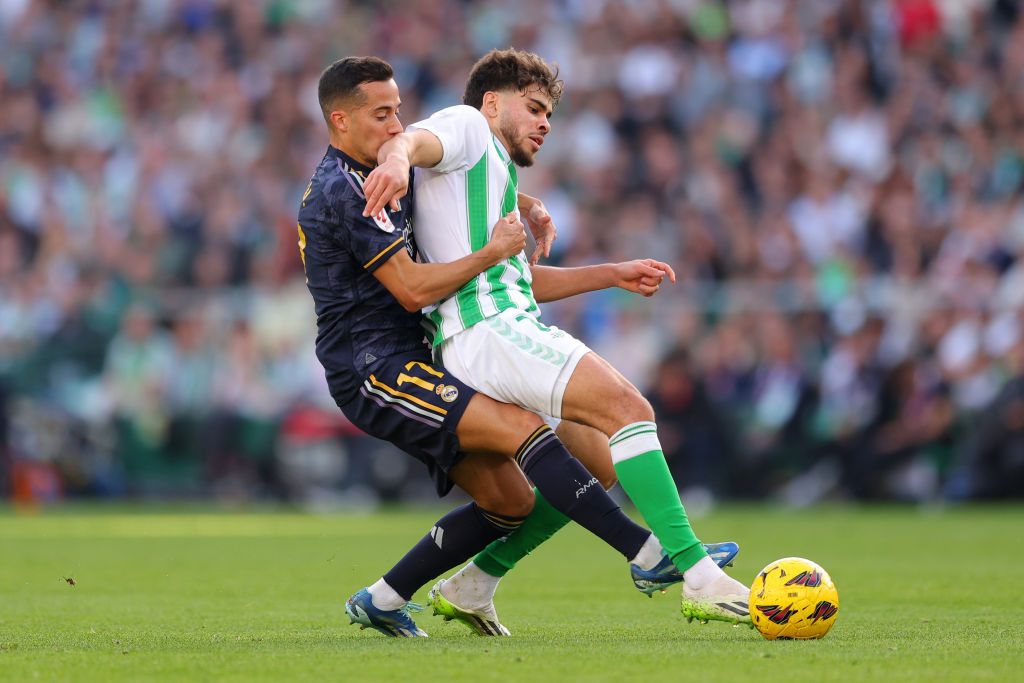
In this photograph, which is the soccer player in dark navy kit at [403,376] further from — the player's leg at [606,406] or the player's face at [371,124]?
the player's leg at [606,406]

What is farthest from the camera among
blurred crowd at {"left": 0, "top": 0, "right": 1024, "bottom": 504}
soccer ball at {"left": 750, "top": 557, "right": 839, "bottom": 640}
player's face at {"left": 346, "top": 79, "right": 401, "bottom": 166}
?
blurred crowd at {"left": 0, "top": 0, "right": 1024, "bottom": 504}

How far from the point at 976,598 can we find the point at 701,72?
11835 millimetres

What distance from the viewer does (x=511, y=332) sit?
609cm

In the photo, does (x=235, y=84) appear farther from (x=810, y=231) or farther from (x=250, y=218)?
(x=810, y=231)

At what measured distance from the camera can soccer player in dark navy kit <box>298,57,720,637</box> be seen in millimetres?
6039

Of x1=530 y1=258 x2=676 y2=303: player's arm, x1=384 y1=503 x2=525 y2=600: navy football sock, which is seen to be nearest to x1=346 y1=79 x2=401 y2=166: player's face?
x1=530 y1=258 x2=676 y2=303: player's arm

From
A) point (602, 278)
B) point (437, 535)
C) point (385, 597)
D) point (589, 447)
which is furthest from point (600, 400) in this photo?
point (385, 597)

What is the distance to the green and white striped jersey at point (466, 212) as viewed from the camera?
6191mm

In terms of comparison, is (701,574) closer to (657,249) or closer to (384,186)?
(384,186)

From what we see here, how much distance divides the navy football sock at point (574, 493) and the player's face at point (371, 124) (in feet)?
4.36

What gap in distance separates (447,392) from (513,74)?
136cm

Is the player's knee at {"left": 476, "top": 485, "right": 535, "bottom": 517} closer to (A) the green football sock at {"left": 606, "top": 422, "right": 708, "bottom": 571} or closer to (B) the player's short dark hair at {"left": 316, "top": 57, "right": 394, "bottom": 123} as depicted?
(A) the green football sock at {"left": 606, "top": 422, "right": 708, "bottom": 571}

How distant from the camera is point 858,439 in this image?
15.8 metres

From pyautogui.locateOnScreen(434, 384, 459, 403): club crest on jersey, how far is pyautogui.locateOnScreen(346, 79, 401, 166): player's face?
3.20ft
